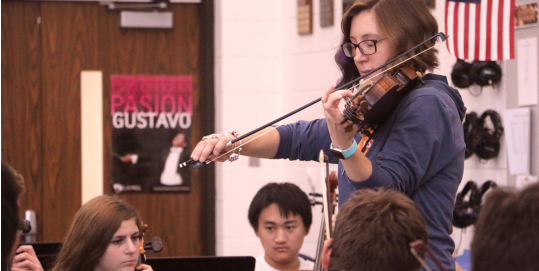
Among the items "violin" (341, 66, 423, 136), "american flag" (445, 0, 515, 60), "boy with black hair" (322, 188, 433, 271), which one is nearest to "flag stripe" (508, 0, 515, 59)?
"american flag" (445, 0, 515, 60)

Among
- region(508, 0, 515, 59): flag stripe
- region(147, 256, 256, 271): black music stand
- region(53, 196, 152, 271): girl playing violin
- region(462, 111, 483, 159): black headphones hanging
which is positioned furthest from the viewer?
region(462, 111, 483, 159): black headphones hanging

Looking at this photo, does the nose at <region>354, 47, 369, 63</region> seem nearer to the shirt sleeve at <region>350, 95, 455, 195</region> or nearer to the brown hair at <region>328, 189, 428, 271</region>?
the shirt sleeve at <region>350, 95, 455, 195</region>

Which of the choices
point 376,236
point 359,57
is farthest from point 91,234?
point 376,236

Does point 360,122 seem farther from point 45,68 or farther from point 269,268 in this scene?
point 45,68

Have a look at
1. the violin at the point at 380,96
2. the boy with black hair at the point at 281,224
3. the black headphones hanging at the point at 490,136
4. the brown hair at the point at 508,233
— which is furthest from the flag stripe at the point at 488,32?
the brown hair at the point at 508,233

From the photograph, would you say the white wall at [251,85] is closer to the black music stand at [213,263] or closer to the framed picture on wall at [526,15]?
the framed picture on wall at [526,15]

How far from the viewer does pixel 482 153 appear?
3.22 meters

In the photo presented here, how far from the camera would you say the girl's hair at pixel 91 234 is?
2.54 meters

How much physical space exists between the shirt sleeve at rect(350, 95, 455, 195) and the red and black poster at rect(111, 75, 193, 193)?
2822mm

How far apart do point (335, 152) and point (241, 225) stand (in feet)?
9.29

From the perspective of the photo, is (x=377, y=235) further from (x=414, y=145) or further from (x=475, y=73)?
(x=475, y=73)

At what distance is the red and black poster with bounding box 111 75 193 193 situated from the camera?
4.23 meters

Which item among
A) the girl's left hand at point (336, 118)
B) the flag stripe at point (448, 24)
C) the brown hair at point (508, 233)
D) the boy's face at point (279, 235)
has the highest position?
the flag stripe at point (448, 24)

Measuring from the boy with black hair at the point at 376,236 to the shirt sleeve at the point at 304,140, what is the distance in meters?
0.62
